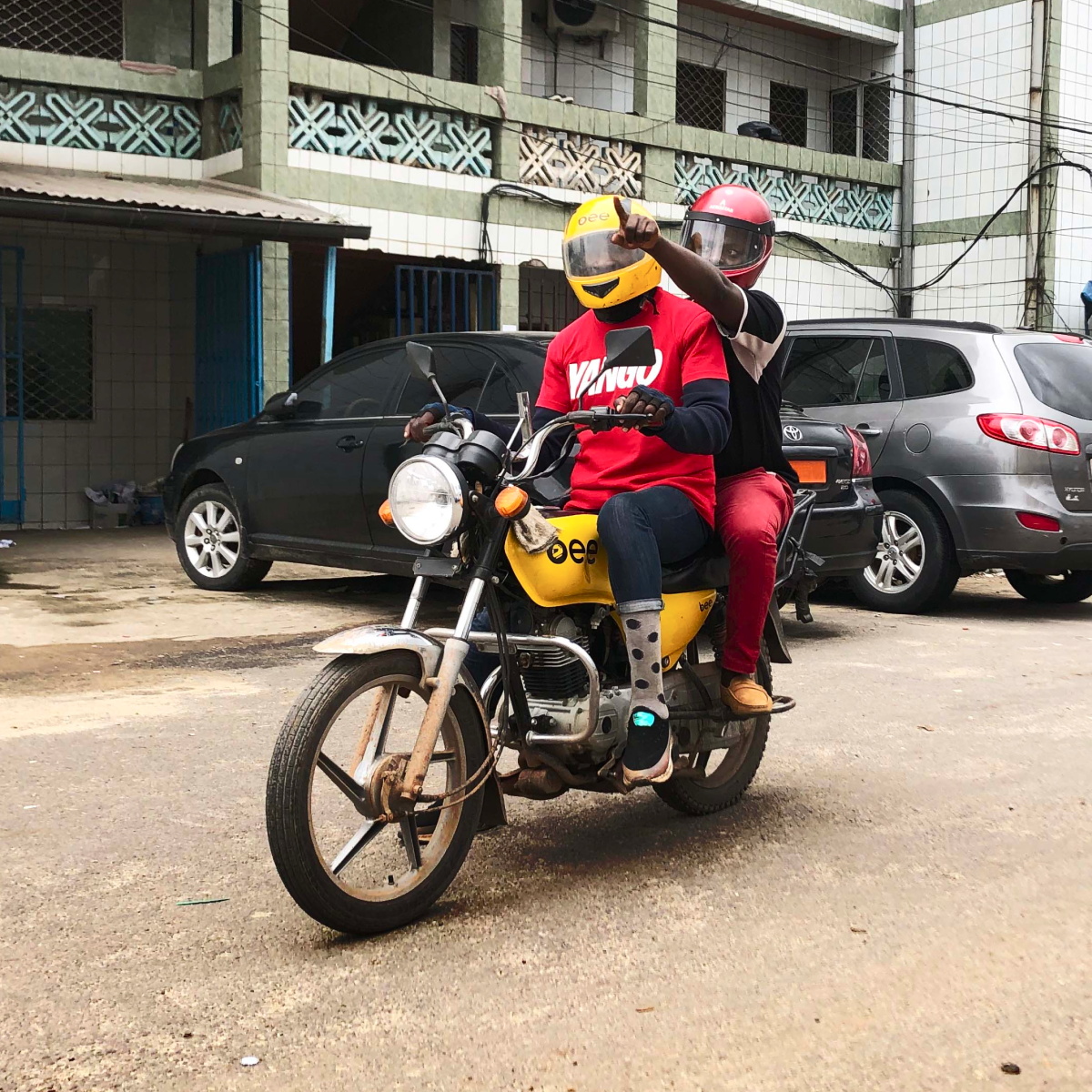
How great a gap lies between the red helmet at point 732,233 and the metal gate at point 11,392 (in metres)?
10.3

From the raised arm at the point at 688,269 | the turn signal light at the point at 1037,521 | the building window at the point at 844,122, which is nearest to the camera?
the raised arm at the point at 688,269

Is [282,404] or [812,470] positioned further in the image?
[282,404]

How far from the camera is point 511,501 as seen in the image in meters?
3.55

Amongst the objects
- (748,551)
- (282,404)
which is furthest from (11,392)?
(748,551)

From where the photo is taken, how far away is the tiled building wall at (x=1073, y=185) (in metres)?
19.2

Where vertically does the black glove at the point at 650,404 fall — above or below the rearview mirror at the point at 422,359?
below

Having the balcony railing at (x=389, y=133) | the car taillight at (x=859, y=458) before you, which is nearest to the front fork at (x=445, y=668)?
the car taillight at (x=859, y=458)

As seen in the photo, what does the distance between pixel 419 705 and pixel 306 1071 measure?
1.06 m

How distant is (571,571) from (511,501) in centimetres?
32

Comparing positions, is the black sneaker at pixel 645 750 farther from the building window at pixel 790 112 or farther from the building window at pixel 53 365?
the building window at pixel 790 112

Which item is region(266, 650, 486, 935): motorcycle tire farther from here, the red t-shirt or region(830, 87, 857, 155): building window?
region(830, 87, 857, 155): building window

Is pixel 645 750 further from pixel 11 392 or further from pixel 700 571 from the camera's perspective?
pixel 11 392

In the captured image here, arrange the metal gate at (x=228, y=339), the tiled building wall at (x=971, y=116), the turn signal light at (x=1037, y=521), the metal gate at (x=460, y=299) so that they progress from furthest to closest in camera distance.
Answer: the tiled building wall at (x=971, y=116) → the metal gate at (x=460, y=299) → the metal gate at (x=228, y=339) → the turn signal light at (x=1037, y=521)

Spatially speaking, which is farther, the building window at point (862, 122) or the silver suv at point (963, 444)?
the building window at point (862, 122)
